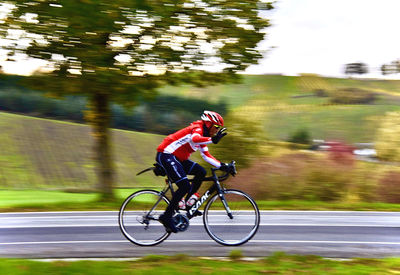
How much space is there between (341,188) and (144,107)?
33.2 meters

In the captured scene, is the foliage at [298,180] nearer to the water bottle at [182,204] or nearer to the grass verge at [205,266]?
the water bottle at [182,204]

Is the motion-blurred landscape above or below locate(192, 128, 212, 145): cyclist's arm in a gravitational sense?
below

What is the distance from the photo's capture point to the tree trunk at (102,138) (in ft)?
51.7

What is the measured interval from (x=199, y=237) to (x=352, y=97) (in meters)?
56.1

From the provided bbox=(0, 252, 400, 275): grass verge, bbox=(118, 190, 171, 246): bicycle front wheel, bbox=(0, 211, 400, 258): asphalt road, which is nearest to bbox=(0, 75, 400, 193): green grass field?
bbox=(0, 211, 400, 258): asphalt road

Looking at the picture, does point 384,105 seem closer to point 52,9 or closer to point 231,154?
point 231,154

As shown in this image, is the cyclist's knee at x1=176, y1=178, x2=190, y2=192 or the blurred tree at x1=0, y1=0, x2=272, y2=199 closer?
the cyclist's knee at x1=176, y1=178, x2=190, y2=192

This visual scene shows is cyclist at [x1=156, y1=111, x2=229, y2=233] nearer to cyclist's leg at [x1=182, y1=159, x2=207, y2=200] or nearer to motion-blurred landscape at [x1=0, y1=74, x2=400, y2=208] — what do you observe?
cyclist's leg at [x1=182, y1=159, x2=207, y2=200]

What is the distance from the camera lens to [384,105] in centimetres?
5947

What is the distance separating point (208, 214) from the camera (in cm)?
803

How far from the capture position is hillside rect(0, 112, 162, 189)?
3350 centimetres

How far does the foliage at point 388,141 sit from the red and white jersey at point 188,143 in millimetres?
13736

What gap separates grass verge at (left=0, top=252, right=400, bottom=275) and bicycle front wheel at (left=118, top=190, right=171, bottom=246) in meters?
0.96

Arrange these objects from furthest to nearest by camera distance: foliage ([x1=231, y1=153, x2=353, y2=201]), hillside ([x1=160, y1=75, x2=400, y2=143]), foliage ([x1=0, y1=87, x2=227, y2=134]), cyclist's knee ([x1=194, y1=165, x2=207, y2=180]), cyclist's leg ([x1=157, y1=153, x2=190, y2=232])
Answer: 1. hillside ([x1=160, y1=75, x2=400, y2=143])
2. foliage ([x1=0, y1=87, x2=227, y2=134])
3. foliage ([x1=231, y1=153, x2=353, y2=201])
4. cyclist's knee ([x1=194, y1=165, x2=207, y2=180])
5. cyclist's leg ([x1=157, y1=153, x2=190, y2=232])
